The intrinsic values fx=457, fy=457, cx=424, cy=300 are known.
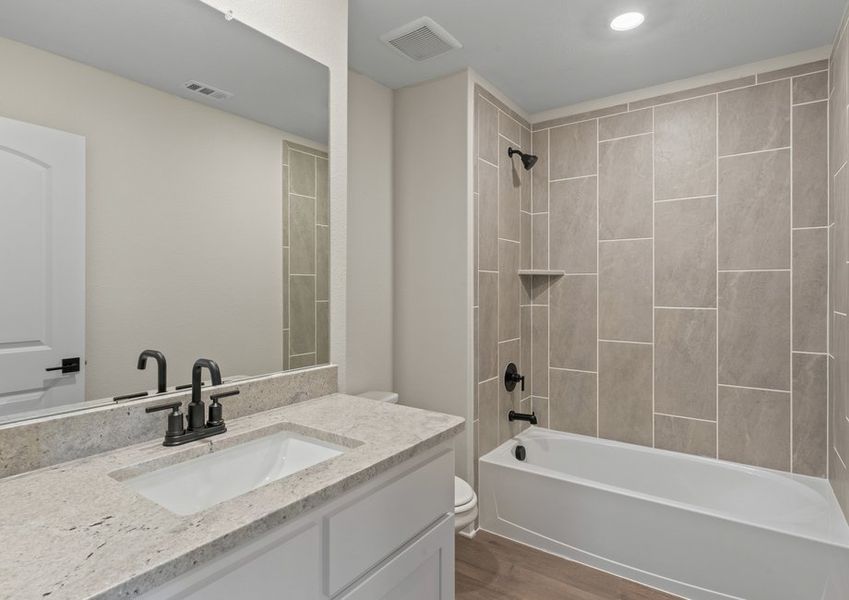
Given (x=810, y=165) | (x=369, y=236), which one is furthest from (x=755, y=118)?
(x=369, y=236)

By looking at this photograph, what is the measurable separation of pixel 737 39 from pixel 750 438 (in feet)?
6.74

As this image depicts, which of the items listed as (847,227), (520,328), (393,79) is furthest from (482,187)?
(847,227)

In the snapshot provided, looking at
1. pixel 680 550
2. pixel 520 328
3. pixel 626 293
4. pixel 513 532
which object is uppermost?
pixel 626 293

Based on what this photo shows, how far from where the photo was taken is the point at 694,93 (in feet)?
8.58

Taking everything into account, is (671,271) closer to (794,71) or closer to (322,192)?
(794,71)

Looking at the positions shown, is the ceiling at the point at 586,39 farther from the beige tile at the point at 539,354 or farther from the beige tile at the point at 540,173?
the beige tile at the point at 539,354

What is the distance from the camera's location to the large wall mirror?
104 centimetres

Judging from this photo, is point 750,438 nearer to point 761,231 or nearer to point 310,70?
point 761,231

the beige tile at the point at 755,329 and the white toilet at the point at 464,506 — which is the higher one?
the beige tile at the point at 755,329

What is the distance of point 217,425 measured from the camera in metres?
1.28

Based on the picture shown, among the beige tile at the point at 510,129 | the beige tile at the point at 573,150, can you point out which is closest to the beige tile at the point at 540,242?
the beige tile at the point at 573,150

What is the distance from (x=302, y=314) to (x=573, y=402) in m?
2.08

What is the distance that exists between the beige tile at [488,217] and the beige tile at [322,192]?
3.53 feet

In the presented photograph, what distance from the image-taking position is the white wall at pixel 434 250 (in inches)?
100.0
